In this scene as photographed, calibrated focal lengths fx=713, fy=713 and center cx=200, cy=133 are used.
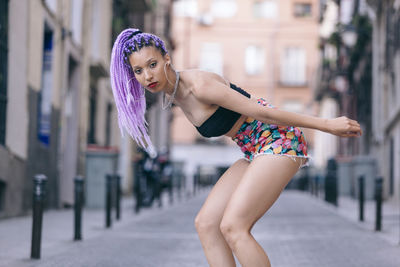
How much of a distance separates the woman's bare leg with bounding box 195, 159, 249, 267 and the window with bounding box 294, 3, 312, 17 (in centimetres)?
4680

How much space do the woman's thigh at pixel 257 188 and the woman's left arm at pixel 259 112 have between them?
22 centimetres

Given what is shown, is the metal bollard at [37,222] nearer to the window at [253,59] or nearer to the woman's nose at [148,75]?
the woman's nose at [148,75]

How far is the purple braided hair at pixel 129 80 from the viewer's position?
3.82 meters

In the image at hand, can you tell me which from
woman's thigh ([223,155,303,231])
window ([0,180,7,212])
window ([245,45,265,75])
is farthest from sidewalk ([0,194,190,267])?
window ([245,45,265,75])

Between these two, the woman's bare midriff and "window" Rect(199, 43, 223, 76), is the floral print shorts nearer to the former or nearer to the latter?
the woman's bare midriff

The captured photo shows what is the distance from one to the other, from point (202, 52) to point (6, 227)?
39.8 m

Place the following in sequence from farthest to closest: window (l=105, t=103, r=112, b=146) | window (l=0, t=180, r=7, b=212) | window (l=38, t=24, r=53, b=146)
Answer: window (l=105, t=103, r=112, b=146), window (l=38, t=24, r=53, b=146), window (l=0, t=180, r=7, b=212)

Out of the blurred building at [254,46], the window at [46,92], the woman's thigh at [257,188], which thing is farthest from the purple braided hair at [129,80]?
the blurred building at [254,46]

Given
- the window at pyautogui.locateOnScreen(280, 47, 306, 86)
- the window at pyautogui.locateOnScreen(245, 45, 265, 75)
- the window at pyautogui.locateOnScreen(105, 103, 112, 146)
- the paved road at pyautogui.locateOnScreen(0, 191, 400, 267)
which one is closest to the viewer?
the paved road at pyautogui.locateOnScreen(0, 191, 400, 267)

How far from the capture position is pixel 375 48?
74.3 ft

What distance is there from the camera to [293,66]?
4875cm

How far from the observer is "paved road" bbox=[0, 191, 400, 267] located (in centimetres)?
654

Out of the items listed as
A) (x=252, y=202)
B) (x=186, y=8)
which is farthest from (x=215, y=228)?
(x=186, y=8)

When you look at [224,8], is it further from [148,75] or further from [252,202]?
[252,202]
